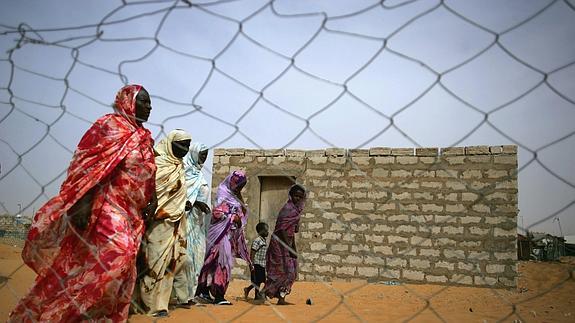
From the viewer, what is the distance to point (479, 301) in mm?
6812

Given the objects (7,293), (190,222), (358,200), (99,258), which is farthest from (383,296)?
(99,258)

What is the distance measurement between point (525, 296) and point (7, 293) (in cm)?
699

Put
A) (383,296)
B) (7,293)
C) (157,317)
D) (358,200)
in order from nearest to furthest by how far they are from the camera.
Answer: (157,317)
(7,293)
(383,296)
(358,200)

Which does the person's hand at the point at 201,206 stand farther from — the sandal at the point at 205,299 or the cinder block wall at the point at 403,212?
the cinder block wall at the point at 403,212

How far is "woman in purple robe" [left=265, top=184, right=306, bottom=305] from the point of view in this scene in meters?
5.63

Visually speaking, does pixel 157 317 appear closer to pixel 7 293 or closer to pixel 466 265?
pixel 7 293

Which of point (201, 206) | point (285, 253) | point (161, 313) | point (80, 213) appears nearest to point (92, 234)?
point (80, 213)

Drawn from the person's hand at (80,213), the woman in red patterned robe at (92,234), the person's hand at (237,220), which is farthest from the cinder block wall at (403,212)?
the person's hand at (80,213)

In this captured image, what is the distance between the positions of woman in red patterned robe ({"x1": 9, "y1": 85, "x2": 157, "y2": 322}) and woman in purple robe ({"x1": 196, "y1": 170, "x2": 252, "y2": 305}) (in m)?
2.48

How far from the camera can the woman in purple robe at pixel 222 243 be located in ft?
17.8

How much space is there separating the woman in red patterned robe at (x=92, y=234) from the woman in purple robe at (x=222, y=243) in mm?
2484

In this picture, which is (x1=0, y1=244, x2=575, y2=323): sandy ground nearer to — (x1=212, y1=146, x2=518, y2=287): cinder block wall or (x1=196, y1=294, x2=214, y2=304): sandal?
(x1=196, y1=294, x2=214, y2=304): sandal

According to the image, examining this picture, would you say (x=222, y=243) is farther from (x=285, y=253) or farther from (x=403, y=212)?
(x=403, y=212)

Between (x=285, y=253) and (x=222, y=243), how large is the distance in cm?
78
